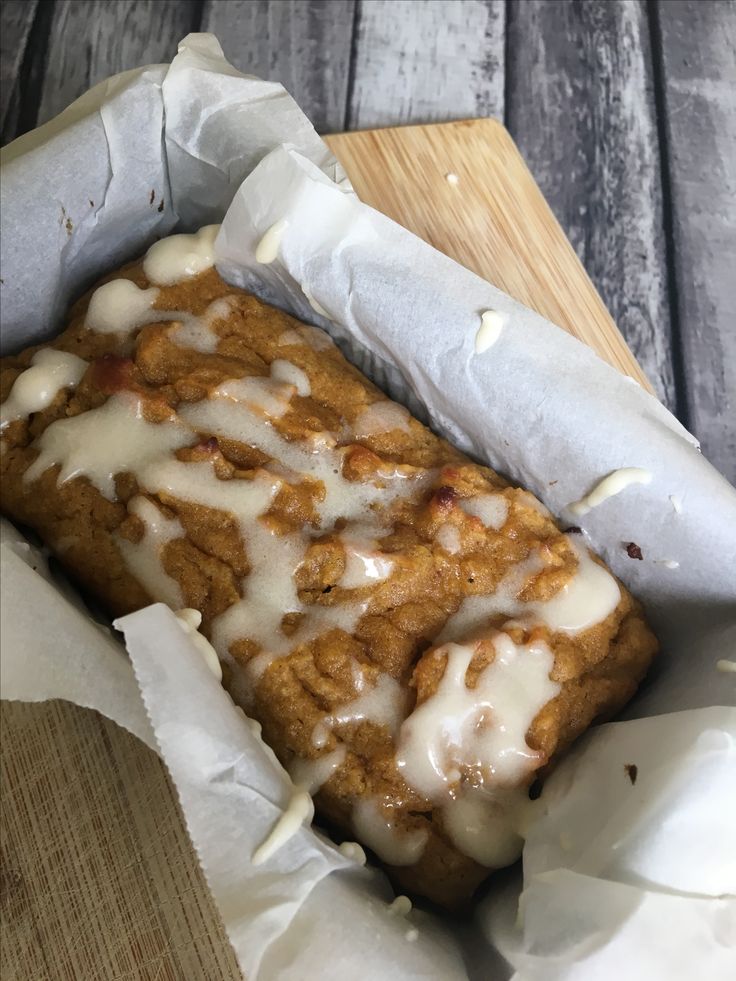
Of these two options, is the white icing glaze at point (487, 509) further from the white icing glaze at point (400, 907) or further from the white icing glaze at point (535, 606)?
the white icing glaze at point (400, 907)

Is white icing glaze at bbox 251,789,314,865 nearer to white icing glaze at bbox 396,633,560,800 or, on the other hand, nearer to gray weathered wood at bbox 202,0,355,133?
white icing glaze at bbox 396,633,560,800

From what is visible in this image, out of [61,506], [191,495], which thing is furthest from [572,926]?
[61,506]

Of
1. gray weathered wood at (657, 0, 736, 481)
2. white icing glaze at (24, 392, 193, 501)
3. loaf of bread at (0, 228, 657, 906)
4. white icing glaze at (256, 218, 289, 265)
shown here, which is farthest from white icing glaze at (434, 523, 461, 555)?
gray weathered wood at (657, 0, 736, 481)

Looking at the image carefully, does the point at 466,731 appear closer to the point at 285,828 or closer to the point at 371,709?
the point at 371,709

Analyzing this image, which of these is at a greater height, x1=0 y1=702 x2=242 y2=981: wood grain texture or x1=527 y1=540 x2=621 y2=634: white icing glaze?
x1=527 y1=540 x2=621 y2=634: white icing glaze

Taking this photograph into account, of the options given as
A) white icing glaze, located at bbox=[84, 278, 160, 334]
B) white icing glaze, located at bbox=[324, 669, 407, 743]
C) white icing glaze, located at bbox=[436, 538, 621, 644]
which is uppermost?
white icing glaze, located at bbox=[84, 278, 160, 334]
